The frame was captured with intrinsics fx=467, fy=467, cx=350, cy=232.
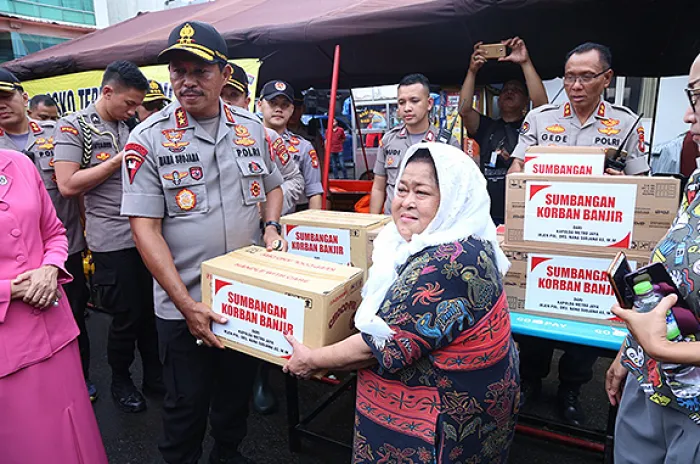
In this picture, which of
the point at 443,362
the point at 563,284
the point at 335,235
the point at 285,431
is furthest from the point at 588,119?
the point at 285,431

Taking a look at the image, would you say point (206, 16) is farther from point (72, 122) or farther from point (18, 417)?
point (18, 417)

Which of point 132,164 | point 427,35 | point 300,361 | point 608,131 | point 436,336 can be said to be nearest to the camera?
point 436,336

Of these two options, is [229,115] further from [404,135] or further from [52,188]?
[52,188]

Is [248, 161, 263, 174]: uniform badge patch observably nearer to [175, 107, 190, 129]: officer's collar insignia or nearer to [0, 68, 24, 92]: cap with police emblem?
[175, 107, 190, 129]: officer's collar insignia

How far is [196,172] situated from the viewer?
6.19 ft

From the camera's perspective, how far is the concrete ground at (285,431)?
8.41 feet

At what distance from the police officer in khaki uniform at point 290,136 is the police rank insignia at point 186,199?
66.2 inches

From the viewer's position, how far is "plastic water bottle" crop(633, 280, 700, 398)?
1.05 metres

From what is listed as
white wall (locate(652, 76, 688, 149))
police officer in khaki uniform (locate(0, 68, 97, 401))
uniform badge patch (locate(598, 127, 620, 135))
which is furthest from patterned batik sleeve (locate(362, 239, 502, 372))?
white wall (locate(652, 76, 688, 149))

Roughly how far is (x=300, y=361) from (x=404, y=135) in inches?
90.3

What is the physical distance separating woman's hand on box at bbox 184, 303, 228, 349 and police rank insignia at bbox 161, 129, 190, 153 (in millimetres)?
622

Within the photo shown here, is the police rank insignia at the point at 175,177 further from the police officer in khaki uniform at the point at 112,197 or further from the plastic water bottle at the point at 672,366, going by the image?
the plastic water bottle at the point at 672,366

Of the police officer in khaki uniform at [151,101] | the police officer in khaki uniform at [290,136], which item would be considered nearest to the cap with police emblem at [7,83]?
the police officer in khaki uniform at [151,101]

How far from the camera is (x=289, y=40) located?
4.11m
